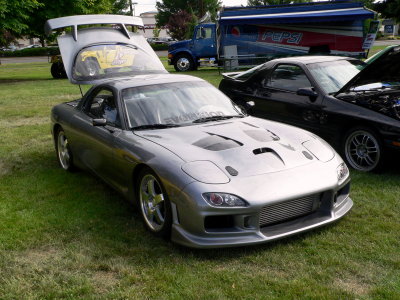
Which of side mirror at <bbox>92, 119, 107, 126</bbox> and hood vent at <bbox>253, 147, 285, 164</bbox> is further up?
side mirror at <bbox>92, 119, 107, 126</bbox>

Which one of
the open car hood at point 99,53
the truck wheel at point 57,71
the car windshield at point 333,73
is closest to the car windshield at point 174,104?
the car windshield at point 333,73

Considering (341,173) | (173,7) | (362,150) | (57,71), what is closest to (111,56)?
(362,150)

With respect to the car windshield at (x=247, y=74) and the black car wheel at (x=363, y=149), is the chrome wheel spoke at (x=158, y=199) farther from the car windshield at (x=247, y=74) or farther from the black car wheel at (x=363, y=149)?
the car windshield at (x=247, y=74)

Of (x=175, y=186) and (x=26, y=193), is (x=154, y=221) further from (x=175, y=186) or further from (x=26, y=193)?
(x=26, y=193)

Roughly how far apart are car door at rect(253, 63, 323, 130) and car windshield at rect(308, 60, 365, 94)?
0.15 metres

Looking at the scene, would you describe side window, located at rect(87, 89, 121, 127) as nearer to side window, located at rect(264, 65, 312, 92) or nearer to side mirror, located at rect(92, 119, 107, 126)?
side mirror, located at rect(92, 119, 107, 126)

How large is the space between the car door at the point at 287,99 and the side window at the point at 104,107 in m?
2.60

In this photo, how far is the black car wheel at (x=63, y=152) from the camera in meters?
5.78

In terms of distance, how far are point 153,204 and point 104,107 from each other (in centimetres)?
160

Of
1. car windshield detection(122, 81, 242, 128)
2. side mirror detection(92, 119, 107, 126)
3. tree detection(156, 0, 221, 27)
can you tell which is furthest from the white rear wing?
tree detection(156, 0, 221, 27)

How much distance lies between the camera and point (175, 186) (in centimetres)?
343

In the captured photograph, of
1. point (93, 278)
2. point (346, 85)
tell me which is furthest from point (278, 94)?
point (93, 278)

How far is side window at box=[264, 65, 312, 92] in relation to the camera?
6.27 m

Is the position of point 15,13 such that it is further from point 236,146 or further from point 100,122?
point 236,146
